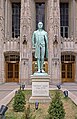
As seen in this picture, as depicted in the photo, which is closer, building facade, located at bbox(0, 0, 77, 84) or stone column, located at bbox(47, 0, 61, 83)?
stone column, located at bbox(47, 0, 61, 83)

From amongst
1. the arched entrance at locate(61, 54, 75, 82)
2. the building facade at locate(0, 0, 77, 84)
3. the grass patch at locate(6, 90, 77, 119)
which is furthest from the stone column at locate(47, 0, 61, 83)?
the grass patch at locate(6, 90, 77, 119)

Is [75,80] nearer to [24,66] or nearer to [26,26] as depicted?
[24,66]

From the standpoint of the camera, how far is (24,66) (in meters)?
31.1

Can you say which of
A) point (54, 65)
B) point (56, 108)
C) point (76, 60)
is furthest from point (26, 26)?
point (56, 108)

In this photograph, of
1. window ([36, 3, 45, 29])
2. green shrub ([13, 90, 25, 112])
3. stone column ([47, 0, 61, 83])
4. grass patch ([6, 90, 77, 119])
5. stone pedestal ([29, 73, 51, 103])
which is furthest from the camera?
window ([36, 3, 45, 29])

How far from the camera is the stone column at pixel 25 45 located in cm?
3111

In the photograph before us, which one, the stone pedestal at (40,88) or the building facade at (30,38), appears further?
the building facade at (30,38)

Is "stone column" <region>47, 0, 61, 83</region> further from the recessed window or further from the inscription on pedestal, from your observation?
the inscription on pedestal

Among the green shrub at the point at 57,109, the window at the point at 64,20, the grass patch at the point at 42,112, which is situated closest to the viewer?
the green shrub at the point at 57,109

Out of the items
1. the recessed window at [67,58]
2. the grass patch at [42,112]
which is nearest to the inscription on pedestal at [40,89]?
the grass patch at [42,112]

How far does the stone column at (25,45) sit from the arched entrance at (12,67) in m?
2.88

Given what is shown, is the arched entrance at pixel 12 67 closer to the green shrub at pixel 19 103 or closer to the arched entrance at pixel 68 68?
the arched entrance at pixel 68 68

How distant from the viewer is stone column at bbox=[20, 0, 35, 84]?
1225 inches

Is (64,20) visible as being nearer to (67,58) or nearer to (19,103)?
(67,58)
